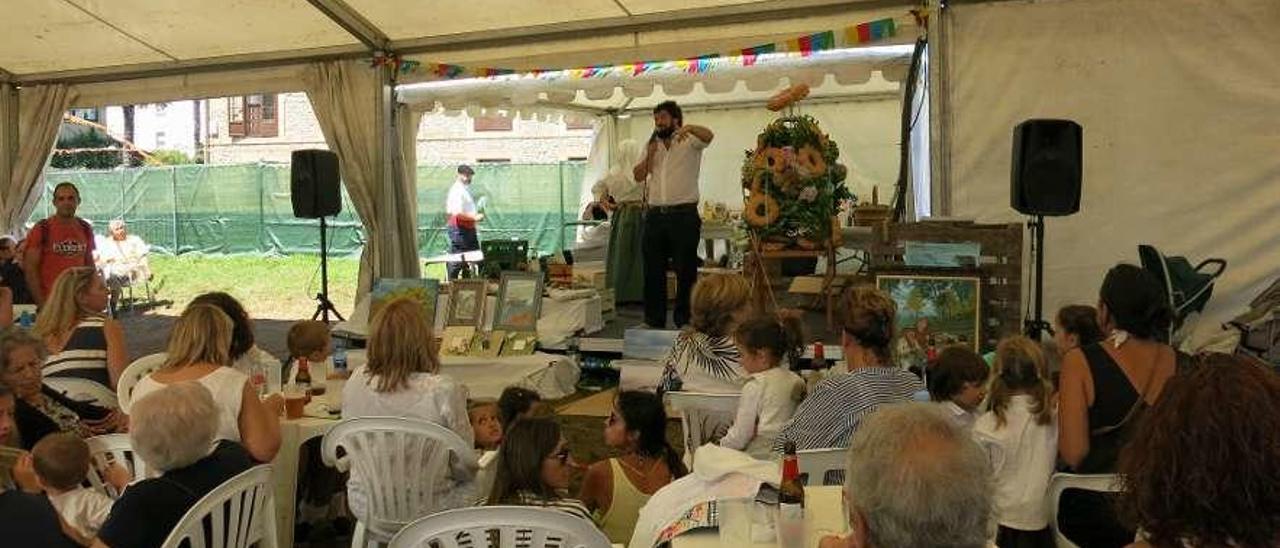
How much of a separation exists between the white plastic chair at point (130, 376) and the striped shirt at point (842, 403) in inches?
87.9

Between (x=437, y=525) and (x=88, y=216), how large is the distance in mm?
16718

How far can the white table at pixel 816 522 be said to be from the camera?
2.07 metres

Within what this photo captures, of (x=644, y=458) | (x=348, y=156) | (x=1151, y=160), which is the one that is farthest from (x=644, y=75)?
(x=644, y=458)

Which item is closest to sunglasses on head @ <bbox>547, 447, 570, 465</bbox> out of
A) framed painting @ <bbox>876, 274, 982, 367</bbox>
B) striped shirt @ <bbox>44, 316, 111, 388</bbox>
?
striped shirt @ <bbox>44, 316, 111, 388</bbox>

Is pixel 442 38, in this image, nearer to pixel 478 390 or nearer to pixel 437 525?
pixel 478 390

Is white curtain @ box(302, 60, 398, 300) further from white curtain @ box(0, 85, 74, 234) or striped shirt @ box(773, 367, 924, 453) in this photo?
striped shirt @ box(773, 367, 924, 453)

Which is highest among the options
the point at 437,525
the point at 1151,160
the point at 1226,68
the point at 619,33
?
the point at 619,33

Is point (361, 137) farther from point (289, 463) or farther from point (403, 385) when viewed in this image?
point (403, 385)

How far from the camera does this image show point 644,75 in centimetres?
837

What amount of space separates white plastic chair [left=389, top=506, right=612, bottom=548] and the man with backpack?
5.83 meters

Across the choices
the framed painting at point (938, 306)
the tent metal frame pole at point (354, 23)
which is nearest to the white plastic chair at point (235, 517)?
the framed painting at point (938, 306)

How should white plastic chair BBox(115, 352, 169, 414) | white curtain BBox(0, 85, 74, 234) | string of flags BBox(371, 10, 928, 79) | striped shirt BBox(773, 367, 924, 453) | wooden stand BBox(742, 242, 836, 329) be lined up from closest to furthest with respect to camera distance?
striped shirt BBox(773, 367, 924, 453) → white plastic chair BBox(115, 352, 169, 414) → wooden stand BBox(742, 242, 836, 329) → string of flags BBox(371, 10, 928, 79) → white curtain BBox(0, 85, 74, 234)

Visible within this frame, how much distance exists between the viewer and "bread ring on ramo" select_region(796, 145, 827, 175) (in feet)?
19.8

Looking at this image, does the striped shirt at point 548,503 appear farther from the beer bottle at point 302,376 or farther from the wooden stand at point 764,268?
the wooden stand at point 764,268
